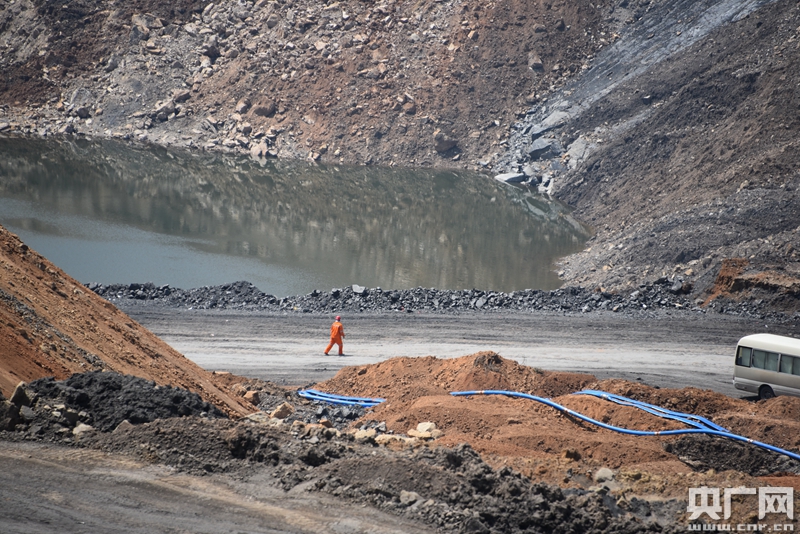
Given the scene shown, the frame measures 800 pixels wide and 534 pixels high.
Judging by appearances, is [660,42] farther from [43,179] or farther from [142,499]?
[142,499]

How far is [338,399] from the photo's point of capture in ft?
45.9

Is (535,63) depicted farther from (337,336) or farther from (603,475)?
(603,475)

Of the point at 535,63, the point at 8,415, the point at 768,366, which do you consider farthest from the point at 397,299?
the point at 535,63

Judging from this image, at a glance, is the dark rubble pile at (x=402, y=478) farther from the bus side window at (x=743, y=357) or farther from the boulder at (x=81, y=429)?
the bus side window at (x=743, y=357)

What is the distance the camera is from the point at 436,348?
60.2ft

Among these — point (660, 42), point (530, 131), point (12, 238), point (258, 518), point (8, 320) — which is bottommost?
point (258, 518)

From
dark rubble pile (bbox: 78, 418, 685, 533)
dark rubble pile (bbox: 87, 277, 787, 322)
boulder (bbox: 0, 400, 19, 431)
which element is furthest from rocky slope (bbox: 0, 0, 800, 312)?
boulder (bbox: 0, 400, 19, 431)

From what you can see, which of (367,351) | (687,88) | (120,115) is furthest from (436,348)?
(120,115)

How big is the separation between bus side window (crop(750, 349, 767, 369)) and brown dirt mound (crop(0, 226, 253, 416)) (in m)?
11.1

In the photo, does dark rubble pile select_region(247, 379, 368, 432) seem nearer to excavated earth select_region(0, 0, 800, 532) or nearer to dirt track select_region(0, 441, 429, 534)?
excavated earth select_region(0, 0, 800, 532)

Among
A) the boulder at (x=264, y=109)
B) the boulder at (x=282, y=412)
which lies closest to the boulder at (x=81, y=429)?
the boulder at (x=282, y=412)

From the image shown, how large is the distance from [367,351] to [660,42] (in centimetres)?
4158

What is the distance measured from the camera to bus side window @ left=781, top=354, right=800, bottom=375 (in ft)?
48.5

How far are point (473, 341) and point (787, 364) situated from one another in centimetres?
759
